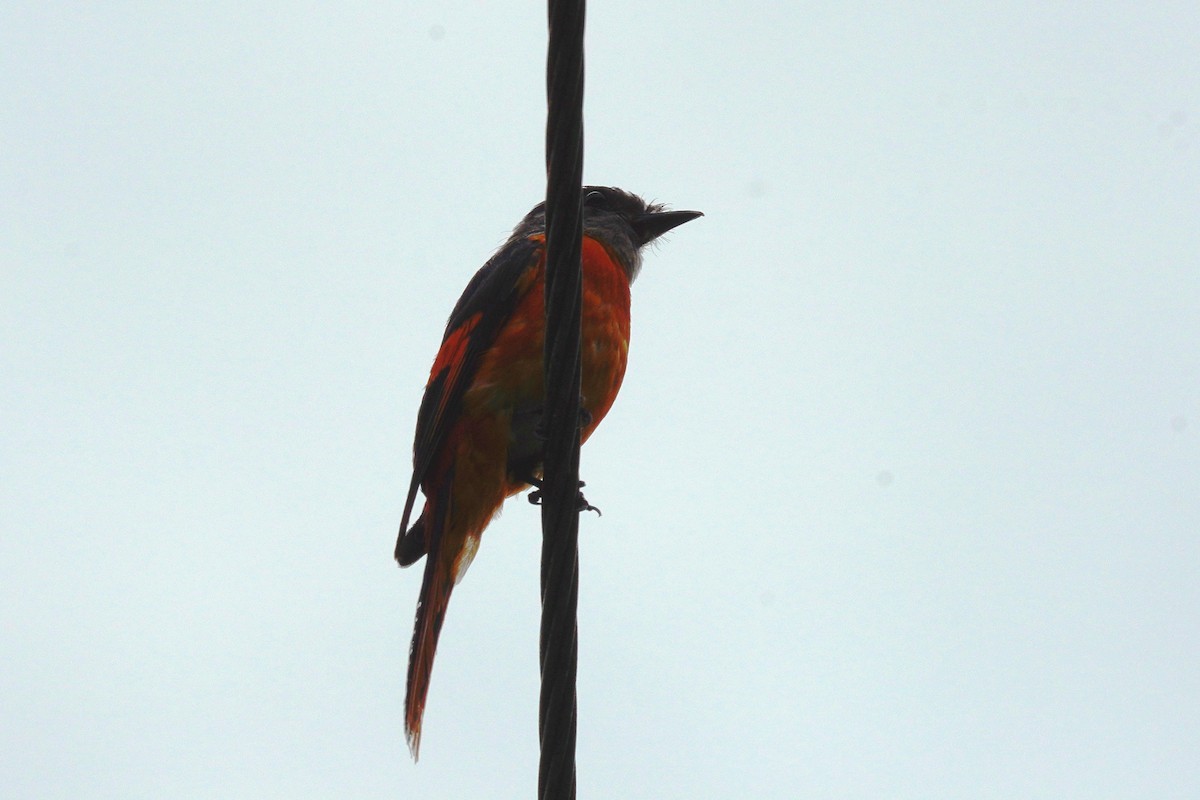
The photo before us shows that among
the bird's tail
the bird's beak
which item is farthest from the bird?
the bird's beak

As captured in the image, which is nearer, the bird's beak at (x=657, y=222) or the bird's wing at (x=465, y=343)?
the bird's wing at (x=465, y=343)

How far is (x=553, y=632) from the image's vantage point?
2803mm

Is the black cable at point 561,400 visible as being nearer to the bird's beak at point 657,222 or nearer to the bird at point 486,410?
the bird at point 486,410

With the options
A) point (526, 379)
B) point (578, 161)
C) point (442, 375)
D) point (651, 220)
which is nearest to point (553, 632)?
point (578, 161)

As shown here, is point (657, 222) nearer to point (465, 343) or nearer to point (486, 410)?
point (465, 343)

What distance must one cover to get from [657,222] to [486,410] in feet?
6.66

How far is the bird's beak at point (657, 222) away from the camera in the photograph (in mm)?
6398

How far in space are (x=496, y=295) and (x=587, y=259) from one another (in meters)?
0.45

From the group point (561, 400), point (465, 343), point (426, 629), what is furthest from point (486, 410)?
point (561, 400)

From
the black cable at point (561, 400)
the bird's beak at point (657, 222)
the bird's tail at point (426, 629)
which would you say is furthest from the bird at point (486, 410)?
the black cable at point (561, 400)

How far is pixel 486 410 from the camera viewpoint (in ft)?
15.6

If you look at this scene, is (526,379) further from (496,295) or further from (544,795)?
(544,795)

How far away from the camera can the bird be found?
4.78 metres

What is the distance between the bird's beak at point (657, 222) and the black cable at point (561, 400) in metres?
3.59
